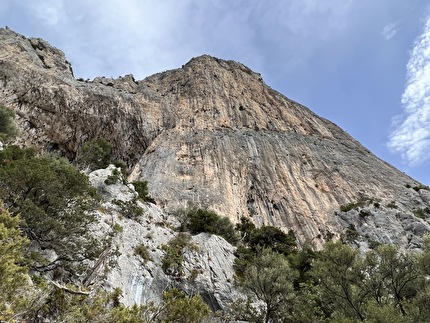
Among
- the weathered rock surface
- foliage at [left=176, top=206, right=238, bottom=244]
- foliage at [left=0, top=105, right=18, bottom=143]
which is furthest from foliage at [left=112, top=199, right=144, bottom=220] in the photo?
foliage at [left=0, top=105, right=18, bottom=143]

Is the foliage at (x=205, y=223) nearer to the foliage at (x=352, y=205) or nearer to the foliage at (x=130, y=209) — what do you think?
the foliage at (x=130, y=209)

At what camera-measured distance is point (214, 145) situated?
5347 cm

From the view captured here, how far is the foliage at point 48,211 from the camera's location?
48.5 ft

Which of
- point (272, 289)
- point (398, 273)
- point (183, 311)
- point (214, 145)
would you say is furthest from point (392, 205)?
point (183, 311)

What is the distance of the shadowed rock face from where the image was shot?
42.6 m

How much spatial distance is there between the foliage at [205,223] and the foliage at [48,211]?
13.6 m

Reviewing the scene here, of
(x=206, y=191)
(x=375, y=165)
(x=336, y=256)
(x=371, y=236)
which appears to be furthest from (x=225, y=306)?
(x=375, y=165)

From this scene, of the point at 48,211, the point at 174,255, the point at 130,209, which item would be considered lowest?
the point at 174,255

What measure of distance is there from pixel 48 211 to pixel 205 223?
52.9 ft

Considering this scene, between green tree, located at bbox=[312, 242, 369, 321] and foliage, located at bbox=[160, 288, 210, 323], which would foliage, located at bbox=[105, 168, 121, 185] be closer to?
foliage, located at bbox=[160, 288, 210, 323]

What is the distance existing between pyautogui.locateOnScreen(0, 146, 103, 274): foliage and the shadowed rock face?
72.4 feet

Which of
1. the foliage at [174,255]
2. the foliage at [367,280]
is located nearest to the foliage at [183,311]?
the foliage at [367,280]

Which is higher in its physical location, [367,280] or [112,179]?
[112,179]

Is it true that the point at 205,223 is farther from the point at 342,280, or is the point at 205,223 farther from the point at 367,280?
the point at 367,280
